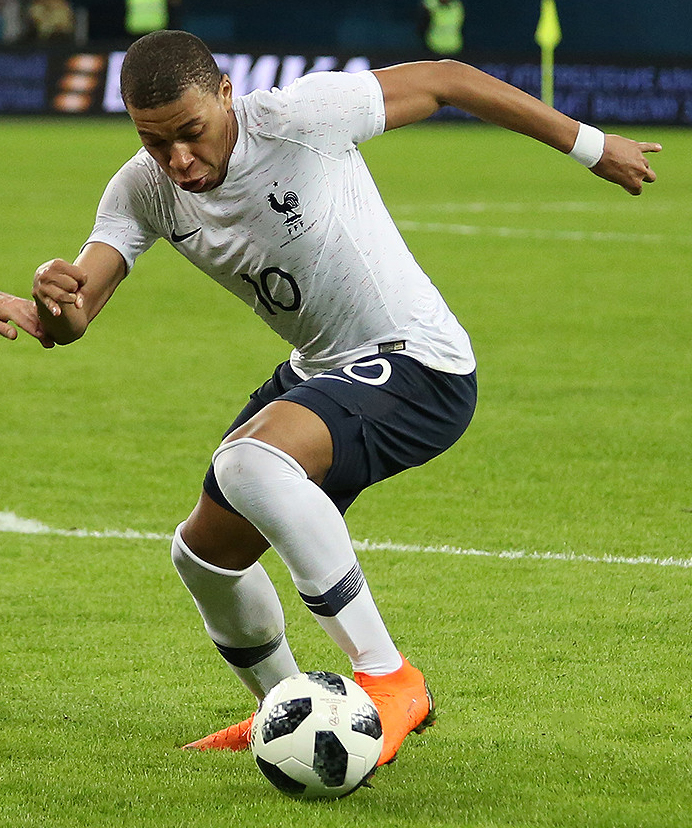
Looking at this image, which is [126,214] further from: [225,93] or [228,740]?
[228,740]

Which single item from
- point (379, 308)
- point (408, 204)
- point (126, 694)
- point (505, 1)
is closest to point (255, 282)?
point (379, 308)

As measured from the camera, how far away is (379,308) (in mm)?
4031

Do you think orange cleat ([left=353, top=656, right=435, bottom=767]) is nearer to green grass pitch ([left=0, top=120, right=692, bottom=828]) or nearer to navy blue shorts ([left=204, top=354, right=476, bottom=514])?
green grass pitch ([left=0, top=120, right=692, bottom=828])

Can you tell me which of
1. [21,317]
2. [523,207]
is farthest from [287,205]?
[523,207]

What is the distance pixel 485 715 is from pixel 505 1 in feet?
105

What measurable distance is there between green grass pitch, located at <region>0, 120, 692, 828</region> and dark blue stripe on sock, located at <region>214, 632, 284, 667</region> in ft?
0.68

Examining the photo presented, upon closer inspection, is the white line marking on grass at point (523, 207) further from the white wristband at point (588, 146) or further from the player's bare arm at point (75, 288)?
the player's bare arm at point (75, 288)

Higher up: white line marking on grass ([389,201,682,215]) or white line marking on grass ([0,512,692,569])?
white line marking on grass ([0,512,692,569])

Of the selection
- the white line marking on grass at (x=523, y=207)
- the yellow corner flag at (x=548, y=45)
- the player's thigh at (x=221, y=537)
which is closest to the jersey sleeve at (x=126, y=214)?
the player's thigh at (x=221, y=537)

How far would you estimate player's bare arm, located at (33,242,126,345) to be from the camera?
3.93 m

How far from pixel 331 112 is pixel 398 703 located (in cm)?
141

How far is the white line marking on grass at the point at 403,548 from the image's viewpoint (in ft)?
19.0

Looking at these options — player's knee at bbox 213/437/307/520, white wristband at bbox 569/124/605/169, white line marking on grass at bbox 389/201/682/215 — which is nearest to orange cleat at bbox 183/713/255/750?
player's knee at bbox 213/437/307/520

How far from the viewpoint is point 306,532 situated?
3596 mm
